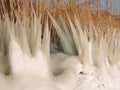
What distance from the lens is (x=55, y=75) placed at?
7.25 ft

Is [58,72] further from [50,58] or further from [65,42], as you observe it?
[65,42]

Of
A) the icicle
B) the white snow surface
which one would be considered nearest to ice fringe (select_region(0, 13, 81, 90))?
the white snow surface

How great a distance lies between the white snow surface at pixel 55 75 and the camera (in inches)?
76.9

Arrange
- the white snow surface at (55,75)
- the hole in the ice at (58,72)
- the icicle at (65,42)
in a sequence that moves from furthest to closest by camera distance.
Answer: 1. the icicle at (65,42)
2. the hole in the ice at (58,72)
3. the white snow surface at (55,75)

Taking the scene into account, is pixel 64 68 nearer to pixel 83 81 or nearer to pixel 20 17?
pixel 83 81

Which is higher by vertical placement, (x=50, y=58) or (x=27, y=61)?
(x=27, y=61)

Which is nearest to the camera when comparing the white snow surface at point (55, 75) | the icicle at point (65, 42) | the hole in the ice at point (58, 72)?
the white snow surface at point (55, 75)

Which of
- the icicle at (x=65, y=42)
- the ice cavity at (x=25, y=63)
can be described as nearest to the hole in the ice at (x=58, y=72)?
the ice cavity at (x=25, y=63)

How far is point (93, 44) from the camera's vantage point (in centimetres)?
245

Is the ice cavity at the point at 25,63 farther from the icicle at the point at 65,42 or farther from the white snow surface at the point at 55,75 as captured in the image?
the icicle at the point at 65,42

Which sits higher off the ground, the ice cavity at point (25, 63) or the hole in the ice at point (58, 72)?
the ice cavity at point (25, 63)

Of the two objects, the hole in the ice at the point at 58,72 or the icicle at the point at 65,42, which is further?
the icicle at the point at 65,42

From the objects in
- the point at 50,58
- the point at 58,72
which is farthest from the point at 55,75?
the point at 50,58

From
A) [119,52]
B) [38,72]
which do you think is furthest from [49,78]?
[119,52]
